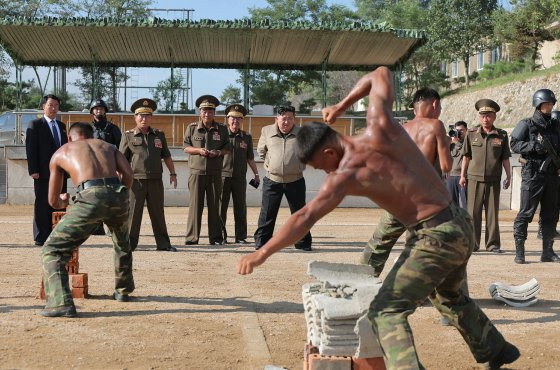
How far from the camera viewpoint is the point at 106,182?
703cm

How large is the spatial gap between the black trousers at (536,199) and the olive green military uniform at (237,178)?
4372 mm

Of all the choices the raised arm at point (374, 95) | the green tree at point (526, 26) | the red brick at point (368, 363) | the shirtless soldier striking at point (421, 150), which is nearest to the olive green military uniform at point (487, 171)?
the shirtless soldier striking at point (421, 150)

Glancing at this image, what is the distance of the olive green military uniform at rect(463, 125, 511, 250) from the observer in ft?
37.8

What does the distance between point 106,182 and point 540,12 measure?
41458 millimetres

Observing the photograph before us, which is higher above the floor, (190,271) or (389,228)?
(389,228)

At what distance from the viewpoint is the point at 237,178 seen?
12750 millimetres

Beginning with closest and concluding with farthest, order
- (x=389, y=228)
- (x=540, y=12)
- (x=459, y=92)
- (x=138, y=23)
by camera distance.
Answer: (x=389, y=228) < (x=138, y=23) < (x=540, y=12) < (x=459, y=92)

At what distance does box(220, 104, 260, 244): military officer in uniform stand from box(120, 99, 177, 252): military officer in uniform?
1.53 metres

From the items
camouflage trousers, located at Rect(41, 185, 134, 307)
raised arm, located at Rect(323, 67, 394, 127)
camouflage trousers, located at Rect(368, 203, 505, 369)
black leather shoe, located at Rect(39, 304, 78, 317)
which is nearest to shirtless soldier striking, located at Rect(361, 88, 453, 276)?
raised arm, located at Rect(323, 67, 394, 127)

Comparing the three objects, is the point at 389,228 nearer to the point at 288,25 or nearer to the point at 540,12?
the point at 288,25

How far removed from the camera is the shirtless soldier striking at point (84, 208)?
6.75 m

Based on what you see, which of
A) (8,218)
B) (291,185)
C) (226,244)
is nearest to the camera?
(291,185)

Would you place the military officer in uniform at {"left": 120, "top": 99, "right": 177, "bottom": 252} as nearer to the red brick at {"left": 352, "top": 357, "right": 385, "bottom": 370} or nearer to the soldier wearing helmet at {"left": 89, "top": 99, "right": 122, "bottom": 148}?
the soldier wearing helmet at {"left": 89, "top": 99, "right": 122, "bottom": 148}

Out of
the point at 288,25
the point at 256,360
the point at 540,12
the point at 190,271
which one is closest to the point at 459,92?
the point at 540,12
